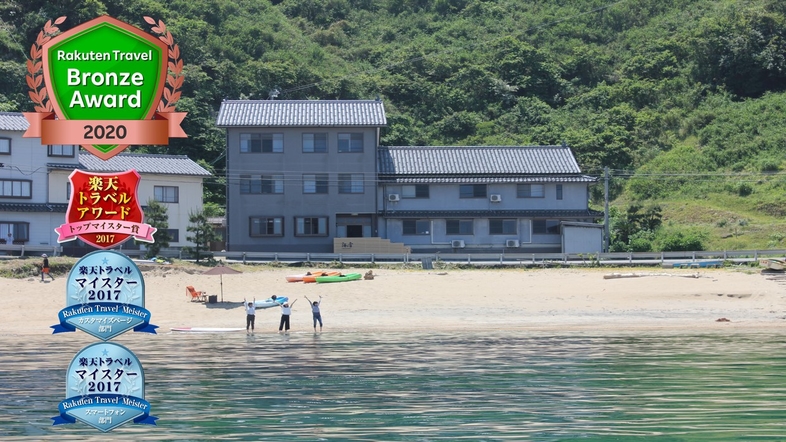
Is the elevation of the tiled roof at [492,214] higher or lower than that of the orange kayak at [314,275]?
higher

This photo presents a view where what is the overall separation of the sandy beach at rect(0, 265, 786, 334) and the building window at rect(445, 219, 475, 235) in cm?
1063

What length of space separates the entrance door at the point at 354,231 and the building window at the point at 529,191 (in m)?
10.2

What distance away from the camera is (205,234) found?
172 ft

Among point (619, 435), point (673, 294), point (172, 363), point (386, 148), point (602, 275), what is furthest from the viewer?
point (386, 148)

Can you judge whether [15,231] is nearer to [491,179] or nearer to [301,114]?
[301,114]

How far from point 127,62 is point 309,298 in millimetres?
33024

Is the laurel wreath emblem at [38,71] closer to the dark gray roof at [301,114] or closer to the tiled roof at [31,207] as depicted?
the tiled roof at [31,207]

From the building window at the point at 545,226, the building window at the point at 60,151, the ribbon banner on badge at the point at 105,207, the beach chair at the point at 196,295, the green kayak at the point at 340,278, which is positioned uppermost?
the building window at the point at 60,151

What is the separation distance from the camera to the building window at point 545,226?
6206cm

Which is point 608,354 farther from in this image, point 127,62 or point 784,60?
point 784,60

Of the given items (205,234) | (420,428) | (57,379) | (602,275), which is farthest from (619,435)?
(205,234)

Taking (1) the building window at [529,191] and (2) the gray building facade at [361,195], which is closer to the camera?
(2) the gray building facade at [361,195]

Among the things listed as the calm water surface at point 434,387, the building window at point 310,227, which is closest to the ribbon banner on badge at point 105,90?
the calm water surface at point 434,387

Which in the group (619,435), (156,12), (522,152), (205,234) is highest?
(156,12)
